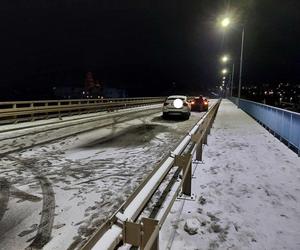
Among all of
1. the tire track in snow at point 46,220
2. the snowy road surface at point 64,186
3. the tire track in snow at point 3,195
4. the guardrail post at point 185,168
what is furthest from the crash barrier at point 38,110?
the guardrail post at point 185,168

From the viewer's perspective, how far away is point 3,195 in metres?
6.27

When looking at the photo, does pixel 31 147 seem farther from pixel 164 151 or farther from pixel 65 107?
pixel 65 107

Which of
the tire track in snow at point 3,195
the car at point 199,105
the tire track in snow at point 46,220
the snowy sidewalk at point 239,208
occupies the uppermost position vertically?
the car at point 199,105

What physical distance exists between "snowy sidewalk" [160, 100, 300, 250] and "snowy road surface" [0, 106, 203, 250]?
129 cm

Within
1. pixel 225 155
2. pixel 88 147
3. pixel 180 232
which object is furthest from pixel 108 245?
pixel 88 147

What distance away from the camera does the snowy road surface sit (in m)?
4.72

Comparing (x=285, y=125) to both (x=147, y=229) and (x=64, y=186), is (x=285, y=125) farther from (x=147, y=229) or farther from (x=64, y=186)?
(x=147, y=229)

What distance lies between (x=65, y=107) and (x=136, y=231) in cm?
2253

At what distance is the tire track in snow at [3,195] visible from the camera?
560cm

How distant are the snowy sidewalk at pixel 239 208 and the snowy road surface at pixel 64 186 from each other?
1.29 m

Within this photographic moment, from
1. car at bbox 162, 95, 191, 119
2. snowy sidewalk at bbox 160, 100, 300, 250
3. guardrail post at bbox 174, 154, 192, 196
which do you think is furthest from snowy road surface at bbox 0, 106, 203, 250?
car at bbox 162, 95, 191, 119

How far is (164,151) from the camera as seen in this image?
426 inches

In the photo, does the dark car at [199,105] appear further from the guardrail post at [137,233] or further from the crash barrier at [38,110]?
the guardrail post at [137,233]

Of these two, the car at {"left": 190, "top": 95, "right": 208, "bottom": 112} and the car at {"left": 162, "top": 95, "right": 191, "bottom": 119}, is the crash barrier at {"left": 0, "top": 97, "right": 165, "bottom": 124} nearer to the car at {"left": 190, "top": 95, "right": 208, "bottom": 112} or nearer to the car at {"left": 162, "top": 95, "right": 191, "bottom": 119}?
the car at {"left": 162, "top": 95, "right": 191, "bottom": 119}
